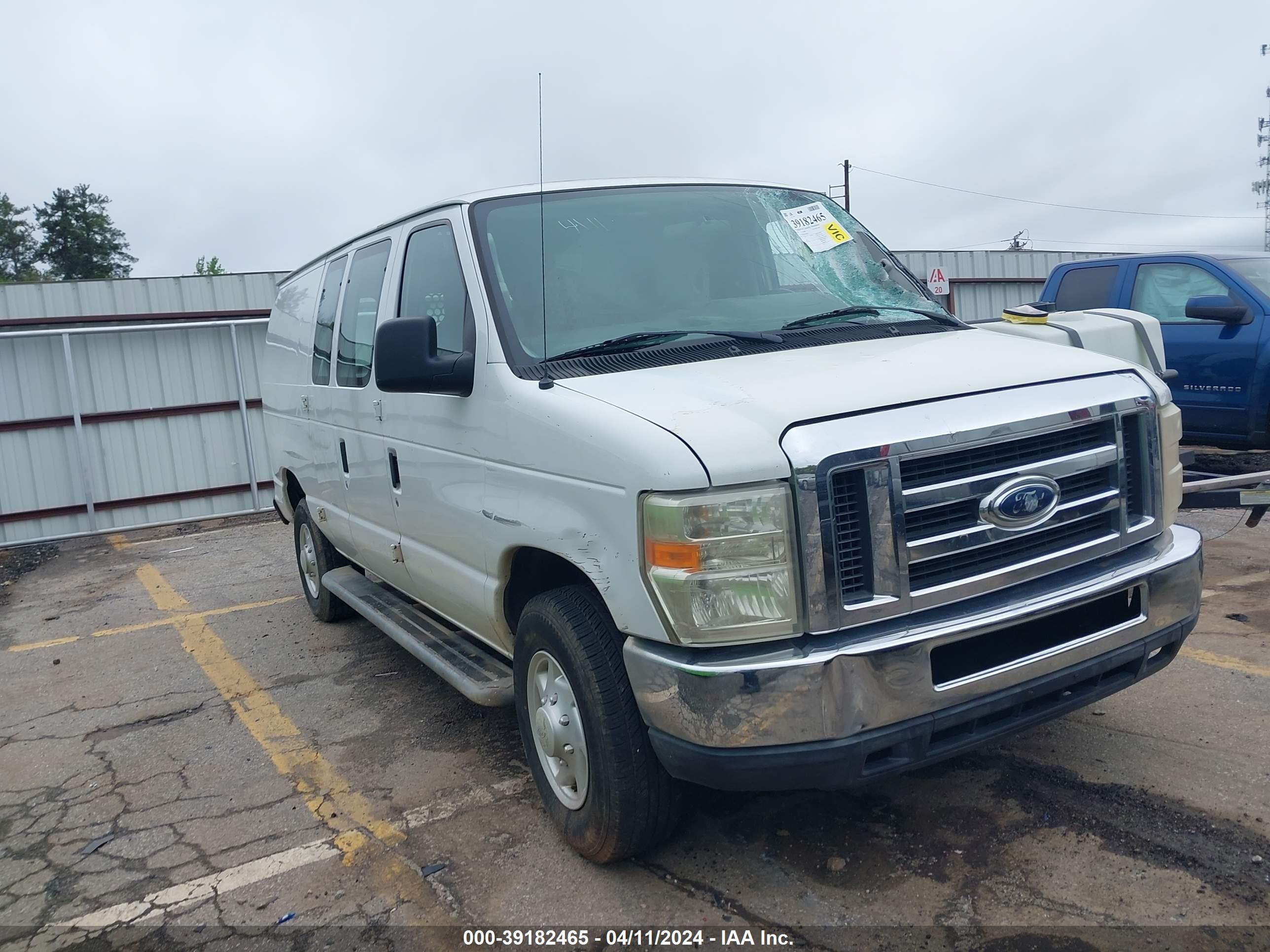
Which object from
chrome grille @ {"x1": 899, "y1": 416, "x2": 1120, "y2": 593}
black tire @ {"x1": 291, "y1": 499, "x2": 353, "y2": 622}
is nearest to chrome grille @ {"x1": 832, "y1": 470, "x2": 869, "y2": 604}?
chrome grille @ {"x1": 899, "y1": 416, "x2": 1120, "y2": 593}

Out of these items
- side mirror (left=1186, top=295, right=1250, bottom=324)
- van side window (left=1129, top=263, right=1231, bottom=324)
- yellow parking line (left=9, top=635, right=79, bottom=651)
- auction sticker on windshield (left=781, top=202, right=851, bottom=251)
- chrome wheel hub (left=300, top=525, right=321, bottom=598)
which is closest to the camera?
auction sticker on windshield (left=781, top=202, right=851, bottom=251)

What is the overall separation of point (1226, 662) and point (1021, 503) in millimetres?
2444

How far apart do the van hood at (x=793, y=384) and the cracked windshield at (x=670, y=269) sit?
0.30m

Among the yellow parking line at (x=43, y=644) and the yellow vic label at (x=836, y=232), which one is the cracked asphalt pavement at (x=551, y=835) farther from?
the yellow vic label at (x=836, y=232)

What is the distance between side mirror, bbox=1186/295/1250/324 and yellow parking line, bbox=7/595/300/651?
6.80m

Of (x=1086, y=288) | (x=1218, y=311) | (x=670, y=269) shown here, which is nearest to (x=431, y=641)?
(x=670, y=269)

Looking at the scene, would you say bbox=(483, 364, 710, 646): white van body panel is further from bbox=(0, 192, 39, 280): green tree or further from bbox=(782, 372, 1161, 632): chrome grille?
bbox=(0, 192, 39, 280): green tree

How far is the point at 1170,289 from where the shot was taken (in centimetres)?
807

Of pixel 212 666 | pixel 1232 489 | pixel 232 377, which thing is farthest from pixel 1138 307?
pixel 232 377

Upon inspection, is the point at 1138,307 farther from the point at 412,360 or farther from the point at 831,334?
the point at 412,360

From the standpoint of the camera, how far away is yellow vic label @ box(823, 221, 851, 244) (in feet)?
13.7

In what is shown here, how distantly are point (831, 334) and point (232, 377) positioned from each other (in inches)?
419

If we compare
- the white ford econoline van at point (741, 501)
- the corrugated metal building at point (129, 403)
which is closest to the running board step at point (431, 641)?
the white ford econoline van at point (741, 501)

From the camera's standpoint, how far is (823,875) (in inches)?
120
